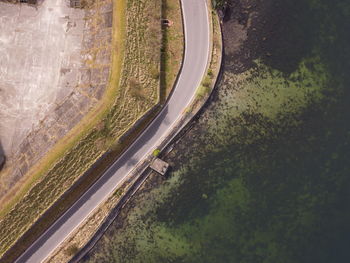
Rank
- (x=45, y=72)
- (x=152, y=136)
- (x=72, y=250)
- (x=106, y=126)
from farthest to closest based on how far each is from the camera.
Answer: (x=152, y=136) → (x=72, y=250) → (x=45, y=72) → (x=106, y=126)

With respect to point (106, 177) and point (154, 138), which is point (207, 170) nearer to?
point (154, 138)

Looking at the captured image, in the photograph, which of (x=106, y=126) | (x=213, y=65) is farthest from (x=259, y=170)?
(x=106, y=126)

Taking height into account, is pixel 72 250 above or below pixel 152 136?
below

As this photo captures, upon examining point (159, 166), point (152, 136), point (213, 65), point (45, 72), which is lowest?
point (159, 166)

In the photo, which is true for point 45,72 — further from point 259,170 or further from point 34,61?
point 259,170

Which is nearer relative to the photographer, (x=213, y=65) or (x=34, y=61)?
(x=34, y=61)

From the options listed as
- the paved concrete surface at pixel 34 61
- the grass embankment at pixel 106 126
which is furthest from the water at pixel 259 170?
the paved concrete surface at pixel 34 61

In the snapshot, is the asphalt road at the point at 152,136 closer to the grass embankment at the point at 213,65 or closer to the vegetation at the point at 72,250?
the grass embankment at the point at 213,65
